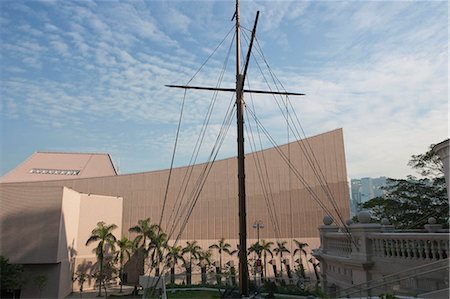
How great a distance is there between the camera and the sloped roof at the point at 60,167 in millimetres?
49938

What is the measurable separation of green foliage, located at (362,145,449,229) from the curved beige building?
6238 mm

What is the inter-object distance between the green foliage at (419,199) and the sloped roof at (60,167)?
1567 inches

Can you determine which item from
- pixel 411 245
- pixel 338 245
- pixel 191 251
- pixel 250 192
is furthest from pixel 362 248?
pixel 250 192

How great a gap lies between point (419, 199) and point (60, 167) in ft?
157

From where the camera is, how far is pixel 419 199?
25562mm

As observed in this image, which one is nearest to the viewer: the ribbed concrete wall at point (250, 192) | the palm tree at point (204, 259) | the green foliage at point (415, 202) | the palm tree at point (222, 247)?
the green foliage at point (415, 202)

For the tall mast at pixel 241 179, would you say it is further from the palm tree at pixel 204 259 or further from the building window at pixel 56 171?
the building window at pixel 56 171

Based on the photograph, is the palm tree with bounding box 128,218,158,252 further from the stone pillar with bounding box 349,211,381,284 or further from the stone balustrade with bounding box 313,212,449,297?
the stone pillar with bounding box 349,211,381,284

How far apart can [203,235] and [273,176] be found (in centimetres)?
992

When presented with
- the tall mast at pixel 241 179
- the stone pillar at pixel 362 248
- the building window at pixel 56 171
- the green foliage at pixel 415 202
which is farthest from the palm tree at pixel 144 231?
the stone pillar at pixel 362 248

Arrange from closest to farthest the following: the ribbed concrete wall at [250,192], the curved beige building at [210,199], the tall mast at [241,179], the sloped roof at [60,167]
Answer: the tall mast at [241,179] → the curved beige building at [210,199] → the ribbed concrete wall at [250,192] → the sloped roof at [60,167]

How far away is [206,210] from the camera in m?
37.6

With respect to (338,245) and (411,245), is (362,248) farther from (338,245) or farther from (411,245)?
(338,245)

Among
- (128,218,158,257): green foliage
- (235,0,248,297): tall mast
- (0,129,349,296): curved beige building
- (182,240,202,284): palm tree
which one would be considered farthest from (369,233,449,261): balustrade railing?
(128,218,158,257): green foliage
